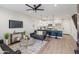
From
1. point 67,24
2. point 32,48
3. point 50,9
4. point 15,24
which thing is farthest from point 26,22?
point 67,24

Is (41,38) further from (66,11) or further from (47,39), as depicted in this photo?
(66,11)

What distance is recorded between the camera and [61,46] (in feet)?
7.33

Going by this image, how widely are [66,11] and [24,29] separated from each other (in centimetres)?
Answer: 108

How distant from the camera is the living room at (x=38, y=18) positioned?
1.95 meters

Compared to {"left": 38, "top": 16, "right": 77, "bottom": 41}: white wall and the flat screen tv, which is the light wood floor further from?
the flat screen tv

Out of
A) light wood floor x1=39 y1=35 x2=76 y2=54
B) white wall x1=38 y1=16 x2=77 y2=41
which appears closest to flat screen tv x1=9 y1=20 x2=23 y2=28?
white wall x1=38 y1=16 x2=77 y2=41

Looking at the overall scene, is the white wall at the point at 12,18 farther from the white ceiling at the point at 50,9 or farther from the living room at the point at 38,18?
the white ceiling at the point at 50,9

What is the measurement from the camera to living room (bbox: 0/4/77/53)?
1.95 m

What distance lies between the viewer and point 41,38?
2.44 meters

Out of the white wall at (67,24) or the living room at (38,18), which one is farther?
the white wall at (67,24)

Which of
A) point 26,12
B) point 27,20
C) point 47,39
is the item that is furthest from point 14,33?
point 47,39

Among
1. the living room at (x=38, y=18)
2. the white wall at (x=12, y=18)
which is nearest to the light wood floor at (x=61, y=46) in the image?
the living room at (x=38, y=18)

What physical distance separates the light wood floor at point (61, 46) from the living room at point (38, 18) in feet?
0.43

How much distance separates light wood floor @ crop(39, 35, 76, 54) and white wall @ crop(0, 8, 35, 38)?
0.63 meters
